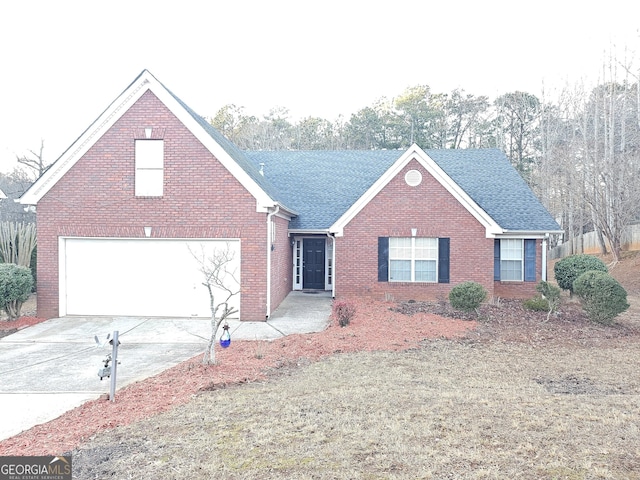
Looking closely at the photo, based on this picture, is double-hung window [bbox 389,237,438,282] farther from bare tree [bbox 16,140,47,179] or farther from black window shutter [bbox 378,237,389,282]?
bare tree [bbox 16,140,47,179]

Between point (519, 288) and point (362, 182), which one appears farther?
point (362, 182)

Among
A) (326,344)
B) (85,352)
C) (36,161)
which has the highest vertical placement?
(36,161)

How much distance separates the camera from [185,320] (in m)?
12.5

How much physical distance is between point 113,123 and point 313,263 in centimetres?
871

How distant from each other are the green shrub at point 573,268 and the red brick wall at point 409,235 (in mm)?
3394

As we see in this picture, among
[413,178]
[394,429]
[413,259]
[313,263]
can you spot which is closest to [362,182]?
[313,263]

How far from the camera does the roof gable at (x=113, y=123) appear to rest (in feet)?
40.4

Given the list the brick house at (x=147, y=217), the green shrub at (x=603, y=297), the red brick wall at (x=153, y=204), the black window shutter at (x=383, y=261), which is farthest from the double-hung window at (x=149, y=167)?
the green shrub at (x=603, y=297)

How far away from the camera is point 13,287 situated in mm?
11898

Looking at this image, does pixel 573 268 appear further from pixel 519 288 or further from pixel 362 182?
pixel 362 182

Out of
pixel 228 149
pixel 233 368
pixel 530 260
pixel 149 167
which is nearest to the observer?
pixel 233 368

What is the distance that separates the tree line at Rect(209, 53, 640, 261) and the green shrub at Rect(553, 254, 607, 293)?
37.1 ft

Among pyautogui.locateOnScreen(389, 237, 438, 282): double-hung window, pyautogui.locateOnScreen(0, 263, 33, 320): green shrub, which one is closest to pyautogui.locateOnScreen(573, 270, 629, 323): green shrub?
pyautogui.locateOnScreen(389, 237, 438, 282): double-hung window

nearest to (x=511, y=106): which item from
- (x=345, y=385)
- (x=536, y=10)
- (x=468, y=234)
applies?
(x=536, y=10)
